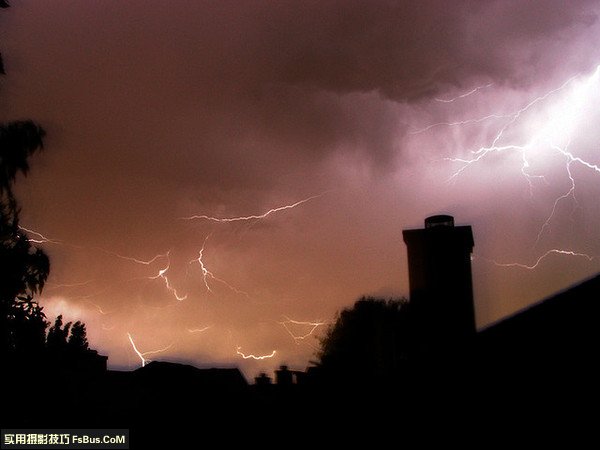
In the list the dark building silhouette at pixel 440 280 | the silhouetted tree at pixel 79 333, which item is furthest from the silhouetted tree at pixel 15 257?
the silhouetted tree at pixel 79 333

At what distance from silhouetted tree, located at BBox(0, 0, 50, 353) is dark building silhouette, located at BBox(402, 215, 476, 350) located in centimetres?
779

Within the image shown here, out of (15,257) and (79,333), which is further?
(79,333)

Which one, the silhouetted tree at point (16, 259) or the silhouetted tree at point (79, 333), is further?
the silhouetted tree at point (79, 333)

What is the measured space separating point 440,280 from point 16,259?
899 centimetres

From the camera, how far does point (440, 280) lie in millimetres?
12414

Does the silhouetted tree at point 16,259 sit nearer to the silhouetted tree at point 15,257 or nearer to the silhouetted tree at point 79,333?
the silhouetted tree at point 15,257

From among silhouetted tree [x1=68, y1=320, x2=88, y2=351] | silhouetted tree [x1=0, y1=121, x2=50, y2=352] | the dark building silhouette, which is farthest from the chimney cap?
silhouetted tree [x1=68, y1=320, x2=88, y2=351]

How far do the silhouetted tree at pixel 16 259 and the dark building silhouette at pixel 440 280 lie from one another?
7792 mm

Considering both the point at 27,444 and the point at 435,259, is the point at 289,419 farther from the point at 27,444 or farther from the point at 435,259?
the point at 435,259

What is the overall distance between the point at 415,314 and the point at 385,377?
6.66m

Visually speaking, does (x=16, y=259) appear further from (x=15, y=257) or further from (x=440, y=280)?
(x=440, y=280)

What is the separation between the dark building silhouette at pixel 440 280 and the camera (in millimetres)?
11695

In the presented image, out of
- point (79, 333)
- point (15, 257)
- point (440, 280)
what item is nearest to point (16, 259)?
point (15, 257)

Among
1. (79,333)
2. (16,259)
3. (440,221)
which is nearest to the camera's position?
(16,259)
